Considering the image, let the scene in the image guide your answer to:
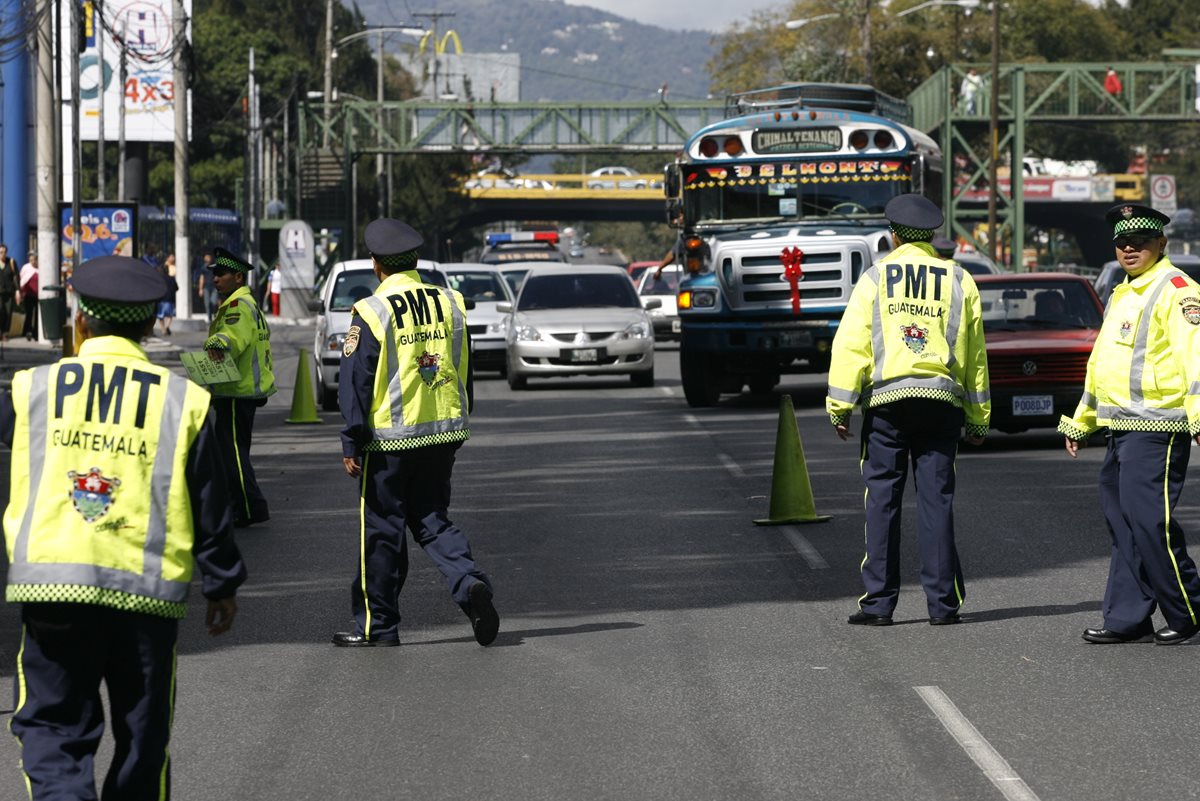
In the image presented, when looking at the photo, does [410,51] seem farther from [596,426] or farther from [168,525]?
[168,525]

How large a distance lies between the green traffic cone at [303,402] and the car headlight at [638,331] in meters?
5.06

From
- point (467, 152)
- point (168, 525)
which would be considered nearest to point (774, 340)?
point (168, 525)

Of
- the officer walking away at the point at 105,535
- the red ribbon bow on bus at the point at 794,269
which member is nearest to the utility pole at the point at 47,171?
the red ribbon bow on bus at the point at 794,269

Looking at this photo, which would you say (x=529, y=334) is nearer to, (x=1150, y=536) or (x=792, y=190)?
(x=792, y=190)

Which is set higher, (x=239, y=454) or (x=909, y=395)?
(x=909, y=395)

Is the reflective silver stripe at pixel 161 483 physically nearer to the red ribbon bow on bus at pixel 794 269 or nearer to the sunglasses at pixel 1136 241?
the sunglasses at pixel 1136 241

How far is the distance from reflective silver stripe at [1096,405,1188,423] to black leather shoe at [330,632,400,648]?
320 centimetres

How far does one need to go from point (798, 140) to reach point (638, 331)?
427cm

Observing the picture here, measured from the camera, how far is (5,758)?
706 centimetres

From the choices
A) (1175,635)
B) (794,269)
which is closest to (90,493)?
(1175,635)

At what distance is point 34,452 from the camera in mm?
5184

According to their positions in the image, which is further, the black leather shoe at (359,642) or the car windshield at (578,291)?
the car windshield at (578,291)

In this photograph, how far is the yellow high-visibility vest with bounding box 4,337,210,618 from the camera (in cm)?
514

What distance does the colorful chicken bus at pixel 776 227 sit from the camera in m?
22.3
